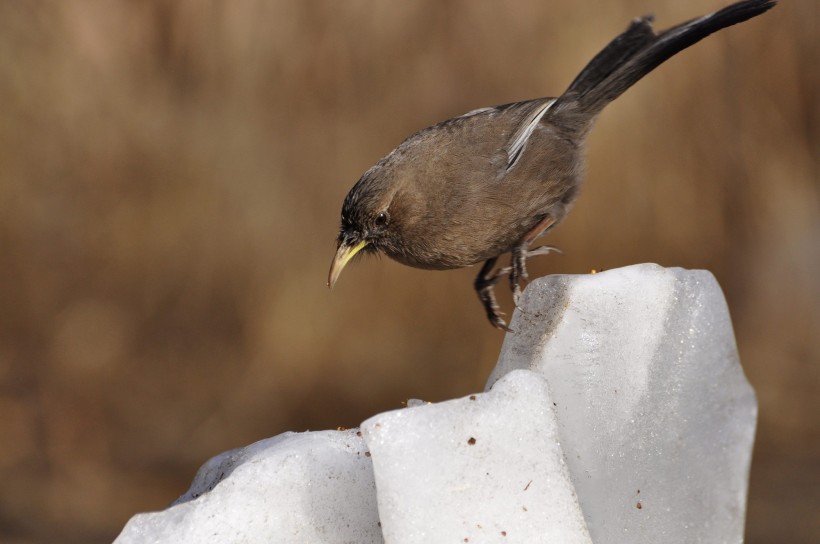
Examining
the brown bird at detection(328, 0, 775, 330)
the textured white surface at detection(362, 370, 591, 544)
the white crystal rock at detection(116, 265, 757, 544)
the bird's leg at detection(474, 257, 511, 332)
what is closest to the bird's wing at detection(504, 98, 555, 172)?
the brown bird at detection(328, 0, 775, 330)

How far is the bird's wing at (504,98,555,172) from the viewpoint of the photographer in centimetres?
135

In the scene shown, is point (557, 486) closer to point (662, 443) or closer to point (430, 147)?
point (662, 443)

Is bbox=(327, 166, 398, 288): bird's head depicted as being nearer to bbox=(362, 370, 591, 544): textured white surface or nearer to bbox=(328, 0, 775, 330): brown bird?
bbox=(328, 0, 775, 330): brown bird

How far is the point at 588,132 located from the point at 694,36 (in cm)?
21

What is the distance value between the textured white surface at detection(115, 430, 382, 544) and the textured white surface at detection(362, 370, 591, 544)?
121 millimetres

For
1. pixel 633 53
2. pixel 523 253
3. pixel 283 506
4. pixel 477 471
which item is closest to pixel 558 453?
pixel 477 471

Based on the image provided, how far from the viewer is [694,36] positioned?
132 cm

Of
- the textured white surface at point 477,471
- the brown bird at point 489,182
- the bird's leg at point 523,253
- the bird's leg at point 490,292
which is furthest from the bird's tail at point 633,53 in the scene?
the textured white surface at point 477,471

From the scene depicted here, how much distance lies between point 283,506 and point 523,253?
1.51 feet

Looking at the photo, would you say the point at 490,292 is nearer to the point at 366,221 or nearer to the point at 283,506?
the point at 366,221

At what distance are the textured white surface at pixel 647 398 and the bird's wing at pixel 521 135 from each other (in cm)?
25

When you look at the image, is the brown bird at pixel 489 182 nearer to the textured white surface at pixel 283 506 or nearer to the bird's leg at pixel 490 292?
the bird's leg at pixel 490 292

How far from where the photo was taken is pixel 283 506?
104 cm

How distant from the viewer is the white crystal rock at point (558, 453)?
95cm
